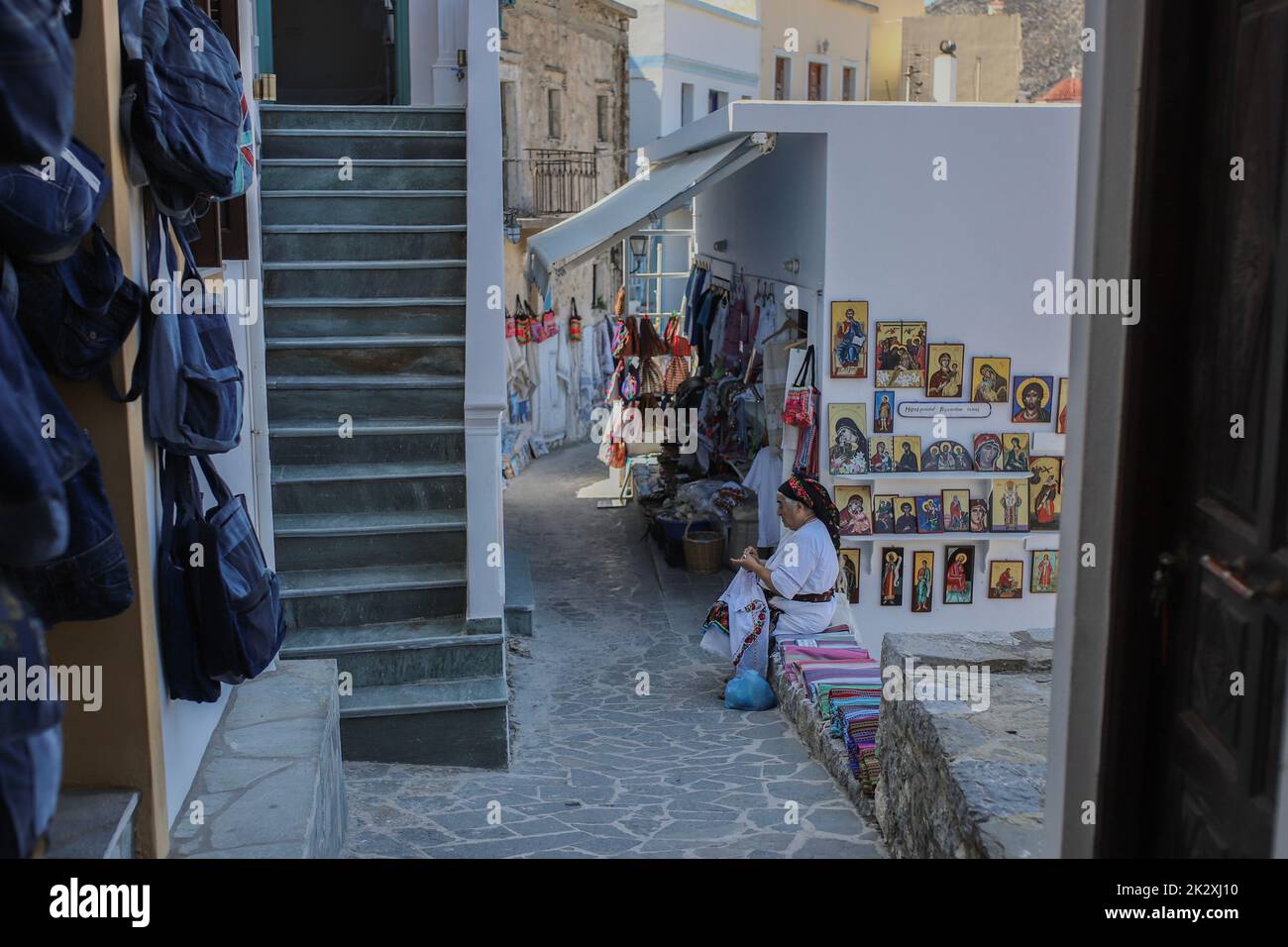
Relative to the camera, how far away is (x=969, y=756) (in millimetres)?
4434

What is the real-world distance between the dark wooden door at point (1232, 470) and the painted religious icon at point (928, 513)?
6.99m

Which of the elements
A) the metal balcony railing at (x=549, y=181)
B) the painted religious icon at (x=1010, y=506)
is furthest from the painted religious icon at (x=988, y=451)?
the metal balcony railing at (x=549, y=181)

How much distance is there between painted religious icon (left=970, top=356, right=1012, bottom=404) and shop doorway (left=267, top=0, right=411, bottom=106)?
740 centimetres

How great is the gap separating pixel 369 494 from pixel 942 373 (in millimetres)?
4462

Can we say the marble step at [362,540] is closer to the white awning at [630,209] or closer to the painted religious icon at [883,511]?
the white awning at [630,209]

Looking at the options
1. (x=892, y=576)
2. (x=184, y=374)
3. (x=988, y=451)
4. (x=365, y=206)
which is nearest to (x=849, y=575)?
(x=892, y=576)

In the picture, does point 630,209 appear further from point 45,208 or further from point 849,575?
point 45,208

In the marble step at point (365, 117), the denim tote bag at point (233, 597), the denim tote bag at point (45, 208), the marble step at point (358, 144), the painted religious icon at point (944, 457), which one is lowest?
the painted religious icon at point (944, 457)

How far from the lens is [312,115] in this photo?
33.9 feet

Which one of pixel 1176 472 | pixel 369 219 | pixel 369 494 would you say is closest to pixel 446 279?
pixel 369 219

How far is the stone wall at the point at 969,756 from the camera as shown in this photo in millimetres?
4027

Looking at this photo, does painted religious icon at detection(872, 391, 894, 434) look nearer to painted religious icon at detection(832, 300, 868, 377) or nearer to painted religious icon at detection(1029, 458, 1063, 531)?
painted religious icon at detection(832, 300, 868, 377)

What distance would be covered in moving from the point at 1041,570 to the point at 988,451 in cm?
113

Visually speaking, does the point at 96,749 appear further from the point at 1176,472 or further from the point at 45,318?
the point at 1176,472
